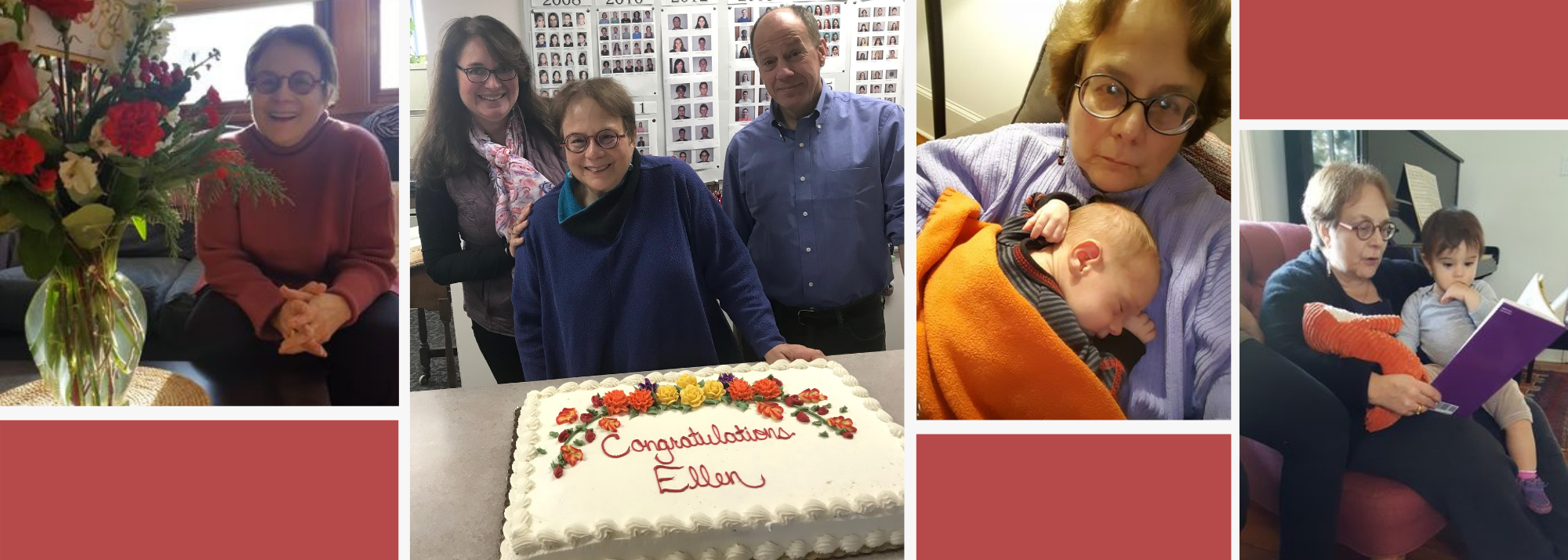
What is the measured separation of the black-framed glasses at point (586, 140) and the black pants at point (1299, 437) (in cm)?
105

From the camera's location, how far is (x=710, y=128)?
59.7 inches

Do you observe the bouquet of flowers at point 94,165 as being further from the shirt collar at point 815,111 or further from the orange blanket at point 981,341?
the orange blanket at point 981,341

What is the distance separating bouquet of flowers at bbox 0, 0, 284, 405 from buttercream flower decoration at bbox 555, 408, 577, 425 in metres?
0.57

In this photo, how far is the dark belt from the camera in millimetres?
1584

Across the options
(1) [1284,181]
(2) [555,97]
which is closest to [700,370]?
(2) [555,97]

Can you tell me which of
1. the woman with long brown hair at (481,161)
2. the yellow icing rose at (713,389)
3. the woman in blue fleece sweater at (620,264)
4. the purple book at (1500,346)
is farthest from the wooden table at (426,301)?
the purple book at (1500,346)

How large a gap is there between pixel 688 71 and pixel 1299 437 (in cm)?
112

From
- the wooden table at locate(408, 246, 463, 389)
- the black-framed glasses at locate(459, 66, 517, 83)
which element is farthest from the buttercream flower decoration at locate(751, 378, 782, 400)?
the black-framed glasses at locate(459, 66, 517, 83)

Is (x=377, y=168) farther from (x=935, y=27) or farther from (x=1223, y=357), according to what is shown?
(x=1223, y=357)

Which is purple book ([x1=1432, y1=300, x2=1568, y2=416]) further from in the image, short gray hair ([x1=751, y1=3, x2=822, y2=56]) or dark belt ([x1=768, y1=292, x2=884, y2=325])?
short gray hair ([x1=751, y1=3, x2=822, y2=56])

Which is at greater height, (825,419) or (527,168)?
(527,168)

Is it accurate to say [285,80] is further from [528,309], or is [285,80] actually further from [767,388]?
[767,388]

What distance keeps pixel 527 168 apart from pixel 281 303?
45 cm

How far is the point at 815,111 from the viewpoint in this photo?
152 cm
